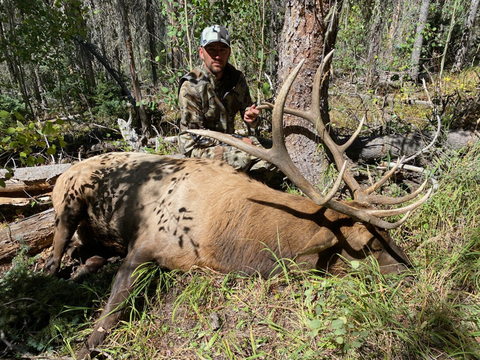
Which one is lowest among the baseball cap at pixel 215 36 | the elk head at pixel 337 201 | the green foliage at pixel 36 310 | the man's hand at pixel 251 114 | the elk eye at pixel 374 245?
the green foliage at pixel 36 310

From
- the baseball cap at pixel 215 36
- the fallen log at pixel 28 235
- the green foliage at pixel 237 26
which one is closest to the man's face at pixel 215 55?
the baseball cap at pixel 215 36

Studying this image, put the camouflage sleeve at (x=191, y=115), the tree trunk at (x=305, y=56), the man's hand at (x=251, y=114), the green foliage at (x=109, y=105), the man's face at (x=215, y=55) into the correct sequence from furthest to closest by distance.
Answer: the green foliage at (x=109, y=105) < the camouflage sleeve at (x=191, y=115) < the man's face at (x=215, y=55) < the man's hand at (x=251, y=114) < the tree trunk at (x=305, y=56)

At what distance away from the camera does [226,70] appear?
13.0 ft

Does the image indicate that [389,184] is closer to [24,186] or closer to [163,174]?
[163,174]

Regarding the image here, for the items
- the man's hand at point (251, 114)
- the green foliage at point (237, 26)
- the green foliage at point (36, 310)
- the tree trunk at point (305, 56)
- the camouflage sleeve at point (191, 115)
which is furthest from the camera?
the green foliage at point (237, 26)

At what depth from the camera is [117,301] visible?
2.22 metres

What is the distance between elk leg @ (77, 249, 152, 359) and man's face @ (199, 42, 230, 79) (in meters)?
2.40

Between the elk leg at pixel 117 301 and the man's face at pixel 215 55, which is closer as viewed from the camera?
the elk leg at pixel 117 301

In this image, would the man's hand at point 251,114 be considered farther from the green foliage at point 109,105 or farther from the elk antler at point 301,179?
the green foliage at point 109,105

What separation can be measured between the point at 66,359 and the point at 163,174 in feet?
5.17

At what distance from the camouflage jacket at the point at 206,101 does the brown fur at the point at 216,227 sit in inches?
41.4

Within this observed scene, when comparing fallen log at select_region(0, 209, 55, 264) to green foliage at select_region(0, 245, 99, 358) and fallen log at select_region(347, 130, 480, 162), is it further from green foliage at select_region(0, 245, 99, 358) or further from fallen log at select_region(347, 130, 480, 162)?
fallen log at select_region(347, 130, 480, 162)

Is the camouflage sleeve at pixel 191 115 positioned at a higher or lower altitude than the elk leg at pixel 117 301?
higher

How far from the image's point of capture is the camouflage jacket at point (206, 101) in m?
3.71
